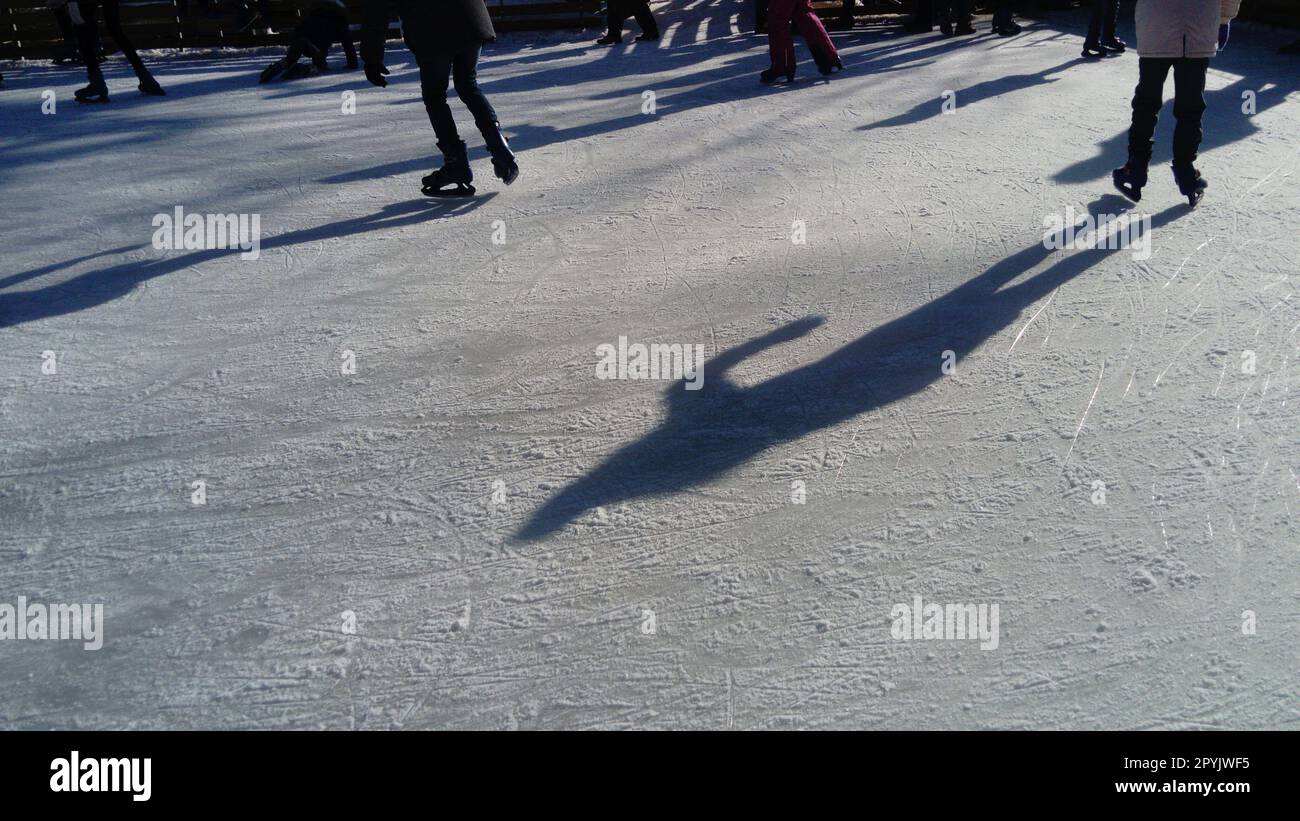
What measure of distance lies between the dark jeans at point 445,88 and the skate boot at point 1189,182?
13.5ft

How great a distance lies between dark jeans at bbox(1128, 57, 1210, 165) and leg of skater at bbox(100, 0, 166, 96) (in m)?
9.38

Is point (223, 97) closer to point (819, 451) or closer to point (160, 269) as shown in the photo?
point (160, 269)

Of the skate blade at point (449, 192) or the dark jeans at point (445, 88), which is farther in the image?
the skate blade at point (449, 192)

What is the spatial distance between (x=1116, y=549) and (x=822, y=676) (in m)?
1.05

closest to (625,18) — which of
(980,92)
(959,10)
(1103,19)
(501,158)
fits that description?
(959,10)

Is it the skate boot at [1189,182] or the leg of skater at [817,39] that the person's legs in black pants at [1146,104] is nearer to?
the skate boot at [1189,182]

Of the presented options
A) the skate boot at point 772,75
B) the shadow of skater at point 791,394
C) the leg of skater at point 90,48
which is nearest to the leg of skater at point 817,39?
the skate boot at point 772,75

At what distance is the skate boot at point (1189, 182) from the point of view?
5660 millimetres

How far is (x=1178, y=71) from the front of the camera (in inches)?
217

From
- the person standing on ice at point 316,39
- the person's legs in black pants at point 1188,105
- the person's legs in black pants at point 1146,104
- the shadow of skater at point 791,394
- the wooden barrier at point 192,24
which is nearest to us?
the shadow of skater at point 791,394

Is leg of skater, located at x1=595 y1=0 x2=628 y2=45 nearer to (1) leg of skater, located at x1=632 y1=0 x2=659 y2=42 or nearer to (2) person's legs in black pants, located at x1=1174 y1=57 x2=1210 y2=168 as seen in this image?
(1) leg of skater, located at x1=632 y1=0 x2=659 y2=42

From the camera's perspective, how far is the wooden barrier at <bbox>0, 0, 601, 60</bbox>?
14.6 meters

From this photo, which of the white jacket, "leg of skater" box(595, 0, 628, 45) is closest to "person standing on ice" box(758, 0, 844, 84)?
"leg of skater" box(595, 0, 628, 45)

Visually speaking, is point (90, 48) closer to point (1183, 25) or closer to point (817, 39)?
point (817, 39)
